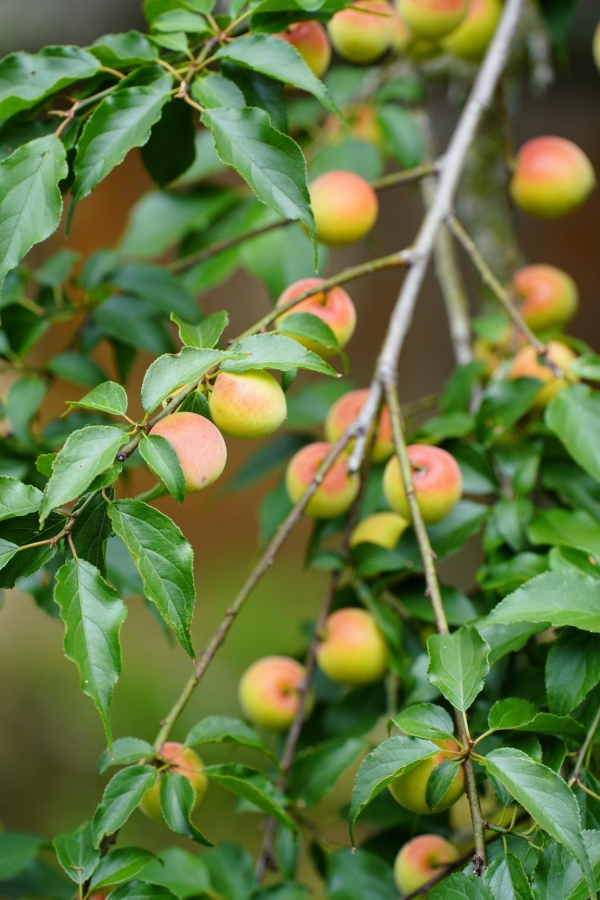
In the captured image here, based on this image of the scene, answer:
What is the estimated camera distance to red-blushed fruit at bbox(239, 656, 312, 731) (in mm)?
718

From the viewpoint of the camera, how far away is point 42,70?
54 cm

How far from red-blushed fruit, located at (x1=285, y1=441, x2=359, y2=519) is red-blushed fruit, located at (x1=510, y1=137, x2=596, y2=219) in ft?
1.40

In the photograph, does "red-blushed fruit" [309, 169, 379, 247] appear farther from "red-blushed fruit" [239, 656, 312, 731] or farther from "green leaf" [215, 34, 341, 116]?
"red-blushed fruit" [239, 656, 312, 731]

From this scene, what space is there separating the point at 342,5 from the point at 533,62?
0.74m

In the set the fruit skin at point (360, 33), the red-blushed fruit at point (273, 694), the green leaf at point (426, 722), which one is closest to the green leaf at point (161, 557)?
the green leaf at point (426, 722)

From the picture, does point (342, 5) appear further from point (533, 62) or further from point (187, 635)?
point (533, 62)

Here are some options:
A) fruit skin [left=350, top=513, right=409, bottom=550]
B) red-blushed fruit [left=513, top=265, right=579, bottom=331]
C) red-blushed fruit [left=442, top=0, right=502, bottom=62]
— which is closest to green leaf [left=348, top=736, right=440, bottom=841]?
fruit skin [left=350, top=513, right=409, bottom=550]

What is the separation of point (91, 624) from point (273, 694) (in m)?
0.35

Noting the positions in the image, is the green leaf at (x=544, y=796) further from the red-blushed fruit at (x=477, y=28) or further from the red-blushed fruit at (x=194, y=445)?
the red-blushed fruit at (x=477, y=28)

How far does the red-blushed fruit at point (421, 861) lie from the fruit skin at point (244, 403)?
0.34 metres

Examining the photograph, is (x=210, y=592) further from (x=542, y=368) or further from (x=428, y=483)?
(x=428, y=483)

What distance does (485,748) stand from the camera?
53 cm

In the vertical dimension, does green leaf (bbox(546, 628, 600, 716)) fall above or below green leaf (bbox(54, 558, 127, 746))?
below

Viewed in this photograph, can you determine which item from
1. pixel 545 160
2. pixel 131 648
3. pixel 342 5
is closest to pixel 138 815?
pixel 131 648
